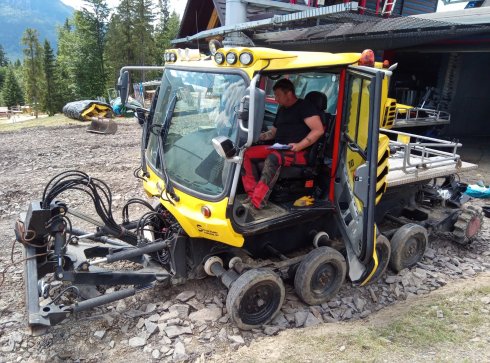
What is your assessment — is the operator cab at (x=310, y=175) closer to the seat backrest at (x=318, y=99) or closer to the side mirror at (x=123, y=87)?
the seat backrest at (x=318, y=99)

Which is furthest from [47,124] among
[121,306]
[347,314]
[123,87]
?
[347,314]

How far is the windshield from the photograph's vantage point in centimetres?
345

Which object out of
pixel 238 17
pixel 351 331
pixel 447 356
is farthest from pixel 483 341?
pixel 238 17

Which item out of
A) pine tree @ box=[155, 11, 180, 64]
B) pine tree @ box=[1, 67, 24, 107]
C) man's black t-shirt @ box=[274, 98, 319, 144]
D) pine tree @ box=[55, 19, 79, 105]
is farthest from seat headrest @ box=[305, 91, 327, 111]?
pine tree @ box=[1, 67, 24, 107]

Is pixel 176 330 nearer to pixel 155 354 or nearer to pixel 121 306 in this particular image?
pixel 155 354

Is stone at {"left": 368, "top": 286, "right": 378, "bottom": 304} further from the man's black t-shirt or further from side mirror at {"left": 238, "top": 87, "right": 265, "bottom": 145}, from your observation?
side mirror at {"left": 238, "top": 87, "right": 265, "bottom": 145}

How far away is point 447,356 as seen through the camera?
10.5 ft

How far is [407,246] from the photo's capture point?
4.68 metres

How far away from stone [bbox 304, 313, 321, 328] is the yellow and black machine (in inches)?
5.7

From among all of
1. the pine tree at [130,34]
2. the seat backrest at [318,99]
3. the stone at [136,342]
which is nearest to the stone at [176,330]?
the stone at [136,342]

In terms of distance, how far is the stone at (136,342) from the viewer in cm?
333

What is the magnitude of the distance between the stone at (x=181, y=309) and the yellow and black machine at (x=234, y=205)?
22cm

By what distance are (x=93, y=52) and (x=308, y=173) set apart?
36.9m

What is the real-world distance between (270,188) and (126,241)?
1.51 meters
